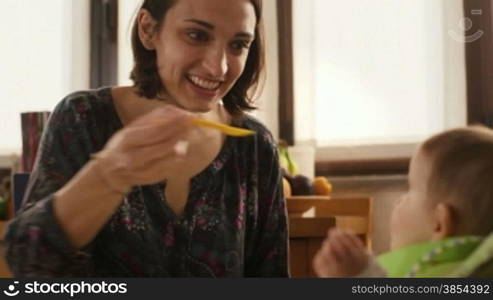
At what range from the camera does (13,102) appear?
4.66 feet

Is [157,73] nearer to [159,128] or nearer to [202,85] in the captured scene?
[202,85]

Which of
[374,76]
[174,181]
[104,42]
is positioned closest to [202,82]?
[174,181]

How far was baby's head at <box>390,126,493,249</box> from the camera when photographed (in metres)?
0.61

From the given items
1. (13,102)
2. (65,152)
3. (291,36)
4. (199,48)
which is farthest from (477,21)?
(13,102)

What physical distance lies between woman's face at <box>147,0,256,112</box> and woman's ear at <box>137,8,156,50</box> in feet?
0.06

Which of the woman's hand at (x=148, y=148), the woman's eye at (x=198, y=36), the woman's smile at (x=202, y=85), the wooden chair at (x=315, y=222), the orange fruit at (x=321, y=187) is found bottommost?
the wooden chair at (x=315, y=222)

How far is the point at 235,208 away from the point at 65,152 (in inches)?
7.2

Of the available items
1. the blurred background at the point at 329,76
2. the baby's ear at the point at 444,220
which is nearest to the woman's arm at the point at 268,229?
the baby's ear at the point at 444,220

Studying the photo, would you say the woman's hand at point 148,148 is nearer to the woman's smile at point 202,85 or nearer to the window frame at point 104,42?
the woman's smile at point 202,85

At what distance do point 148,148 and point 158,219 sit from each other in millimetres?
206

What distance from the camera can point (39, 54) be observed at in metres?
1.27

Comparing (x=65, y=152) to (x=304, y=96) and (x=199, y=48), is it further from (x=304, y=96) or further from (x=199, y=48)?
(x=304, y=96)

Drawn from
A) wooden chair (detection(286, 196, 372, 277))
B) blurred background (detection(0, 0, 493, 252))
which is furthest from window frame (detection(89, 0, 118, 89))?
wooden chair (detection(286, 196, 372, 277))

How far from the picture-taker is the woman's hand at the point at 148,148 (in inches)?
20.7
